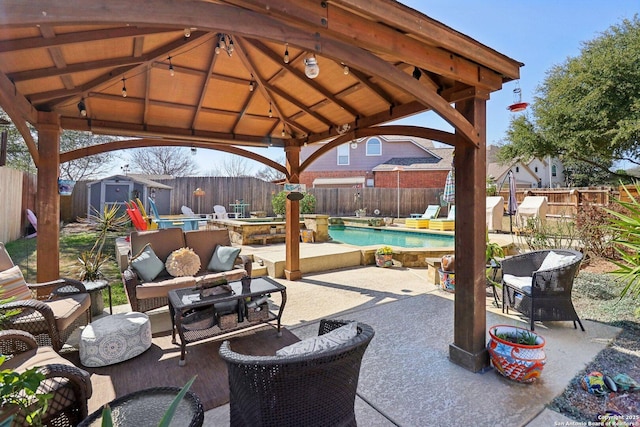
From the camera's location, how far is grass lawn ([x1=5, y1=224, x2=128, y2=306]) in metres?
5.68

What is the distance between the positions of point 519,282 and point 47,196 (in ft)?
20.5

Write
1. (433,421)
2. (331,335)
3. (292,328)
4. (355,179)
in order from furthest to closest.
A: (355,179)
(292,328)
(433,421)
(331,335)

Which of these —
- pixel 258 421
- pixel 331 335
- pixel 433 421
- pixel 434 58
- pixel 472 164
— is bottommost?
pixel 433 421

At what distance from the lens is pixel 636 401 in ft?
8.13

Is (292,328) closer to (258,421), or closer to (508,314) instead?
(258,421)

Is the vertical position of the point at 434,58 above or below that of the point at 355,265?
above

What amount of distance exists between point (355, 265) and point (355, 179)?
1571 centimetres

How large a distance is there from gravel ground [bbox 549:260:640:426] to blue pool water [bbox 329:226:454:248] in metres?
5.25

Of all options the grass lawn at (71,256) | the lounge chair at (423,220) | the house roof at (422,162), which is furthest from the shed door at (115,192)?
the house roof at (422,162)

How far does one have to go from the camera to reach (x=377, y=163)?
23.1 meters

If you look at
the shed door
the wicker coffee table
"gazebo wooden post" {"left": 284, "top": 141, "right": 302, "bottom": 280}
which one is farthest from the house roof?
the wicker coffee table

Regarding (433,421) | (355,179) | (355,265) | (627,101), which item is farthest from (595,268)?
(355,179)

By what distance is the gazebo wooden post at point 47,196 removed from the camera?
4.06 meters

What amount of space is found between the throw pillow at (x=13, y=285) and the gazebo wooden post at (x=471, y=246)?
14.4 feet
